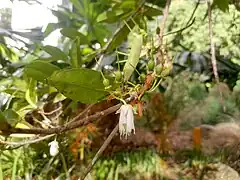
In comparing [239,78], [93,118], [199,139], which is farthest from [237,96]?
[93,118]

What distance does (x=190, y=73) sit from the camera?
1.87m

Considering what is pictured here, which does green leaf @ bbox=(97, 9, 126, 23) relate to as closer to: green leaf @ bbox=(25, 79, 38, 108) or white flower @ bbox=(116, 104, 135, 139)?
green leaf @ bbox=(25, 79, 38, 108)

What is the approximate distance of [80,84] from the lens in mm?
450

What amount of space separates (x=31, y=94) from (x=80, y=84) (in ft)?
0.80

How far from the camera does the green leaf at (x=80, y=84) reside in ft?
1.39

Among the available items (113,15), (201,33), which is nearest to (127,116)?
(113,15)

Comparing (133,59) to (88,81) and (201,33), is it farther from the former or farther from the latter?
(201,33)

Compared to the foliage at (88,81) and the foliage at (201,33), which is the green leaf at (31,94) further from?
the foliage at (201,33)

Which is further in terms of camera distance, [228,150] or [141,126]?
[141,126]

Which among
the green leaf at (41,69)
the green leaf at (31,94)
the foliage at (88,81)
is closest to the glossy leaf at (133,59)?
the foliage at (88,81)

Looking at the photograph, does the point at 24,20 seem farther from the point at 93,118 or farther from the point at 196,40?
the point at 196,40

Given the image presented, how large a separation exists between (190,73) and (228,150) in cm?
65

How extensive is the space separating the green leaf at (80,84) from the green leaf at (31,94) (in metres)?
0.22

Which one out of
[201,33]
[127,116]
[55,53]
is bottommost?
[127,116]
